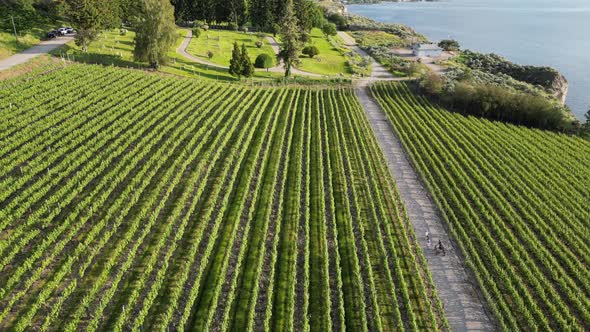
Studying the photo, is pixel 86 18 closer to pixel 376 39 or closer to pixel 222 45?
pixel 222 45

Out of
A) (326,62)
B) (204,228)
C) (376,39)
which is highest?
(376,39)

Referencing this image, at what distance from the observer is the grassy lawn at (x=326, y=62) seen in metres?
86.7

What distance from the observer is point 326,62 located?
308 feet

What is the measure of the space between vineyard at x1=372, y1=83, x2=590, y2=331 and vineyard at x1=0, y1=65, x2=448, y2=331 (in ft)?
1.01

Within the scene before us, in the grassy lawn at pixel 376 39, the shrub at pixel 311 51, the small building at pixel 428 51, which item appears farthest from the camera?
the grassy lawn at pixel 376 39

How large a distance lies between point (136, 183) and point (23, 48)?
46.2 m

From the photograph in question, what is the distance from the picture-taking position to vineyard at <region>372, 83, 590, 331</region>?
2634cm

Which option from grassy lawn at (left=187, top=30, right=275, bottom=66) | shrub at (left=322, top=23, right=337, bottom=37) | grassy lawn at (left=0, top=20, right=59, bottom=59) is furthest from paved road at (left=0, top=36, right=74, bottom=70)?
shrub at (left=322, top=23, right=337, bottom=37)

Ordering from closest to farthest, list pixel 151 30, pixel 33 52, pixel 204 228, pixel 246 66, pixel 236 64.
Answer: pixel 204 228, pixel 33 52, pixel 151 30, pixel 236 64, pixel 246 66

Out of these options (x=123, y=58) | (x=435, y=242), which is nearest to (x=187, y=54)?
(x=123, y=58)

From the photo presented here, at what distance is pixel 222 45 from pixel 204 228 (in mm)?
70568

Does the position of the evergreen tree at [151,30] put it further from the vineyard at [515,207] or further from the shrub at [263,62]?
the vineyard at [515,207]

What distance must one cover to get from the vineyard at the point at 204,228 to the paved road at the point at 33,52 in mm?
9038

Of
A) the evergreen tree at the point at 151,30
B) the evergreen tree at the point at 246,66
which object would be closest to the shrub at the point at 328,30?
the evergreen tree at the point at 246,66
